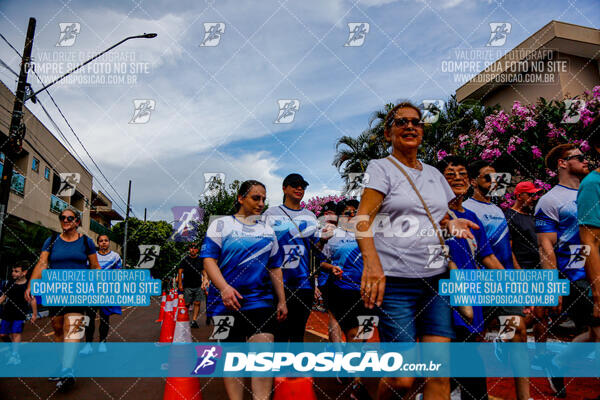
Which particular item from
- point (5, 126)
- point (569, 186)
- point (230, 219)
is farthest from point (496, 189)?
point (5, 126)

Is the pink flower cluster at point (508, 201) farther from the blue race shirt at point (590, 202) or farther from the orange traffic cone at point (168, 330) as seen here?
the orange traffic cone at point (168, 330)

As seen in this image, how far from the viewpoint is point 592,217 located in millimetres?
2533

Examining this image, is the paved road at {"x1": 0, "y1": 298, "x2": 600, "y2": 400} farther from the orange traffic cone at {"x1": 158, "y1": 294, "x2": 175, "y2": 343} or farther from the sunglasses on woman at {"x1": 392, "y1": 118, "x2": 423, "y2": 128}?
the sunglasses on woman at {"x1": 392, "y1": 118, "x2": 423, "y2": 128}

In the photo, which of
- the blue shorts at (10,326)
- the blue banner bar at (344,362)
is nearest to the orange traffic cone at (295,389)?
the blue banner bar at (344,362)

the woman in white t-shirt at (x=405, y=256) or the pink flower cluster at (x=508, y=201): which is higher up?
the pink flower cluster at (x=508, y=201)

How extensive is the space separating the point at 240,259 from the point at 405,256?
4.39 feet

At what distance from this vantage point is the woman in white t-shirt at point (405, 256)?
7.38 feet

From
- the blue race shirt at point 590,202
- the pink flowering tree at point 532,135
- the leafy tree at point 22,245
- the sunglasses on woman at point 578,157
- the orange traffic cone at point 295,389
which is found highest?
the pink flowering tree at point 532,135

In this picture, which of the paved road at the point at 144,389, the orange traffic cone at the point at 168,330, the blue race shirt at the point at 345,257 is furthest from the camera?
the orange traffic cone at the point at 168,330

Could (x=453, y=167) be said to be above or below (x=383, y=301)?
above

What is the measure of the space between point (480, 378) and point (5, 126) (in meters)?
21.2

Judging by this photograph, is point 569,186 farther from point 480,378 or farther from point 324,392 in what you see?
point 324,392

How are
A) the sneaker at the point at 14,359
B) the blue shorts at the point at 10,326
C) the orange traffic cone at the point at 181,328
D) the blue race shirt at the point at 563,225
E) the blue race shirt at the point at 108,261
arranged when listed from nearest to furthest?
the blue race shirt at the point at 563,225
the orange traffic cone at the point at 181,328
the sneaker at the point at 14,359
the blue shorts at the point at 10,326
the blue race shirt at the point at 108,261

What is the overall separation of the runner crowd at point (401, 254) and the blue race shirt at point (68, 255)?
0.01m
